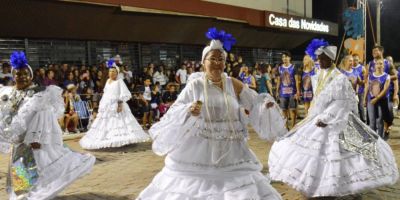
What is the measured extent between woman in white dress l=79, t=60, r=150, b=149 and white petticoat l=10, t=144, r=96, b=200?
4.08 metres

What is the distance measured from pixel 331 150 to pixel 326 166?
0.21 metres

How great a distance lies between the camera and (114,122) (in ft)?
33.7

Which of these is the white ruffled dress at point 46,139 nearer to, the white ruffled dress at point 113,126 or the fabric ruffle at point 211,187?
the fabric ruffle at point 211,187

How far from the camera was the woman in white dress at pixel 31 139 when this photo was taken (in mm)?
5586

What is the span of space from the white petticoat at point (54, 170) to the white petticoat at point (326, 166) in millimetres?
2547

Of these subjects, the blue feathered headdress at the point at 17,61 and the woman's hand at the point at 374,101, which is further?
the woman's hand at the point at 374,101

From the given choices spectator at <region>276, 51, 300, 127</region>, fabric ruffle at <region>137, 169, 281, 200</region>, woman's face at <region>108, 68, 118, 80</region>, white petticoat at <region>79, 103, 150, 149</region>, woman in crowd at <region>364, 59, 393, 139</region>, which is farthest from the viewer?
spectator at <region>276, 51, 300, 127</region>

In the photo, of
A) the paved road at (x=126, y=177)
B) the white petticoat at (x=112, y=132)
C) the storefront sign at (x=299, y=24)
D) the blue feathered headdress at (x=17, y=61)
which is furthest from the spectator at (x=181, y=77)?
the blue feathered headdress at (x=17, y=61)

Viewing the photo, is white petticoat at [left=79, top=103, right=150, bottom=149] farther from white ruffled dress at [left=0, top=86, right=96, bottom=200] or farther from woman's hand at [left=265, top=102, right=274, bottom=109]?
woman's hand at [left=265, top=102, right=274, bottom=109]

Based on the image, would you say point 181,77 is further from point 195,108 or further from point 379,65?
point 195,108

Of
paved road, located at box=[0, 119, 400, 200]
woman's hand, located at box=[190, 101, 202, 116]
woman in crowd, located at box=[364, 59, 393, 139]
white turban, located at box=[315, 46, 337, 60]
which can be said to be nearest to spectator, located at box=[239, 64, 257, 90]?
paved road, located at box=[0, 119, 400, 200]

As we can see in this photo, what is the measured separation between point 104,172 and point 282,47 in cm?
1987

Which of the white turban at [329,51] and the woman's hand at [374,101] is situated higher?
the white turban at [329,51]

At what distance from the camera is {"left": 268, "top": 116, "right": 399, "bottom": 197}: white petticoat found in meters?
5.38
